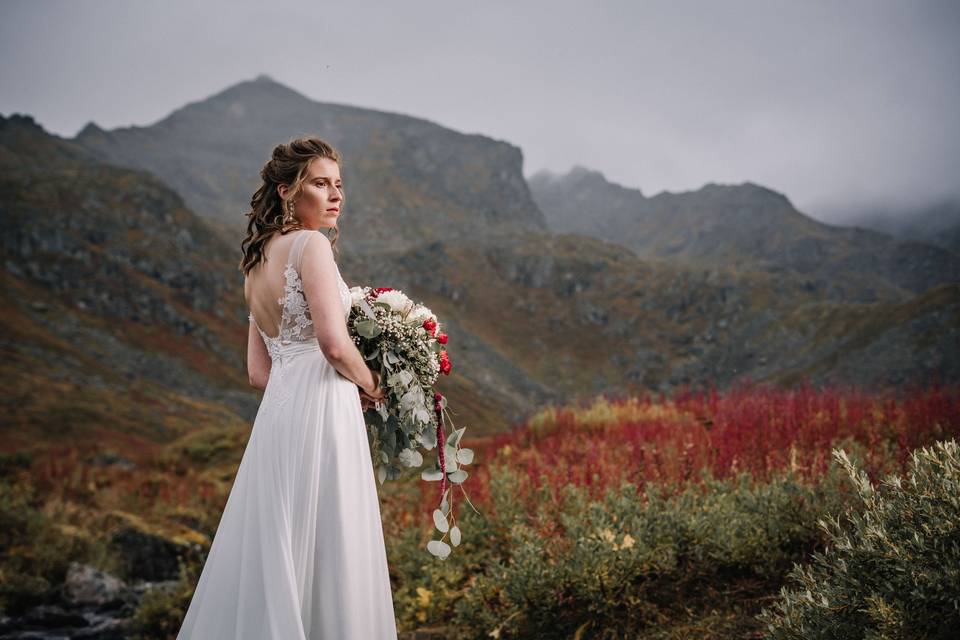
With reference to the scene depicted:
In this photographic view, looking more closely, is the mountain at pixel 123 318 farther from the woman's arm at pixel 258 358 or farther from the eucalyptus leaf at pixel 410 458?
the eucalyptus leaf at pixel 410 458

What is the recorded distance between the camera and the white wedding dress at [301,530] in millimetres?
2887

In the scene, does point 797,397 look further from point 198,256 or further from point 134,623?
point 198,256

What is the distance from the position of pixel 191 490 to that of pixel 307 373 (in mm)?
11481

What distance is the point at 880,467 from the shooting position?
495cm

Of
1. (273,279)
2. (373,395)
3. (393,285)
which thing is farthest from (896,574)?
(393,285)

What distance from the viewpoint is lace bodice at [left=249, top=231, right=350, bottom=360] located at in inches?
122

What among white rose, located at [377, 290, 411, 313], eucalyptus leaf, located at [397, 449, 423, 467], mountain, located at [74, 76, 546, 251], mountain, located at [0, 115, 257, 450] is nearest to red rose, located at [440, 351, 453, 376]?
white rose, located at [377, 290, 411, 313]

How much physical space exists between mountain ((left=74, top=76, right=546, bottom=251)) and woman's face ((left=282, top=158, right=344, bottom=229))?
11815cm

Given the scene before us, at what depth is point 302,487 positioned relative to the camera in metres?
3.01

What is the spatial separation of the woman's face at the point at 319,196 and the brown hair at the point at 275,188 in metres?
0.03

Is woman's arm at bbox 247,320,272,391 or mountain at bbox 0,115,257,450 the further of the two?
mountain at bbox 0,115,257,450

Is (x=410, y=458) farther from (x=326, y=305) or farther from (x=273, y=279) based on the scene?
(x=273, y=279)

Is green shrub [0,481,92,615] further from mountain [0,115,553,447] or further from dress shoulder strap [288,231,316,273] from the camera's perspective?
mountain [0,115,553,447]

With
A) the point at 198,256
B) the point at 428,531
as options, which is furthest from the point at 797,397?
Answer: the point at 198,256
